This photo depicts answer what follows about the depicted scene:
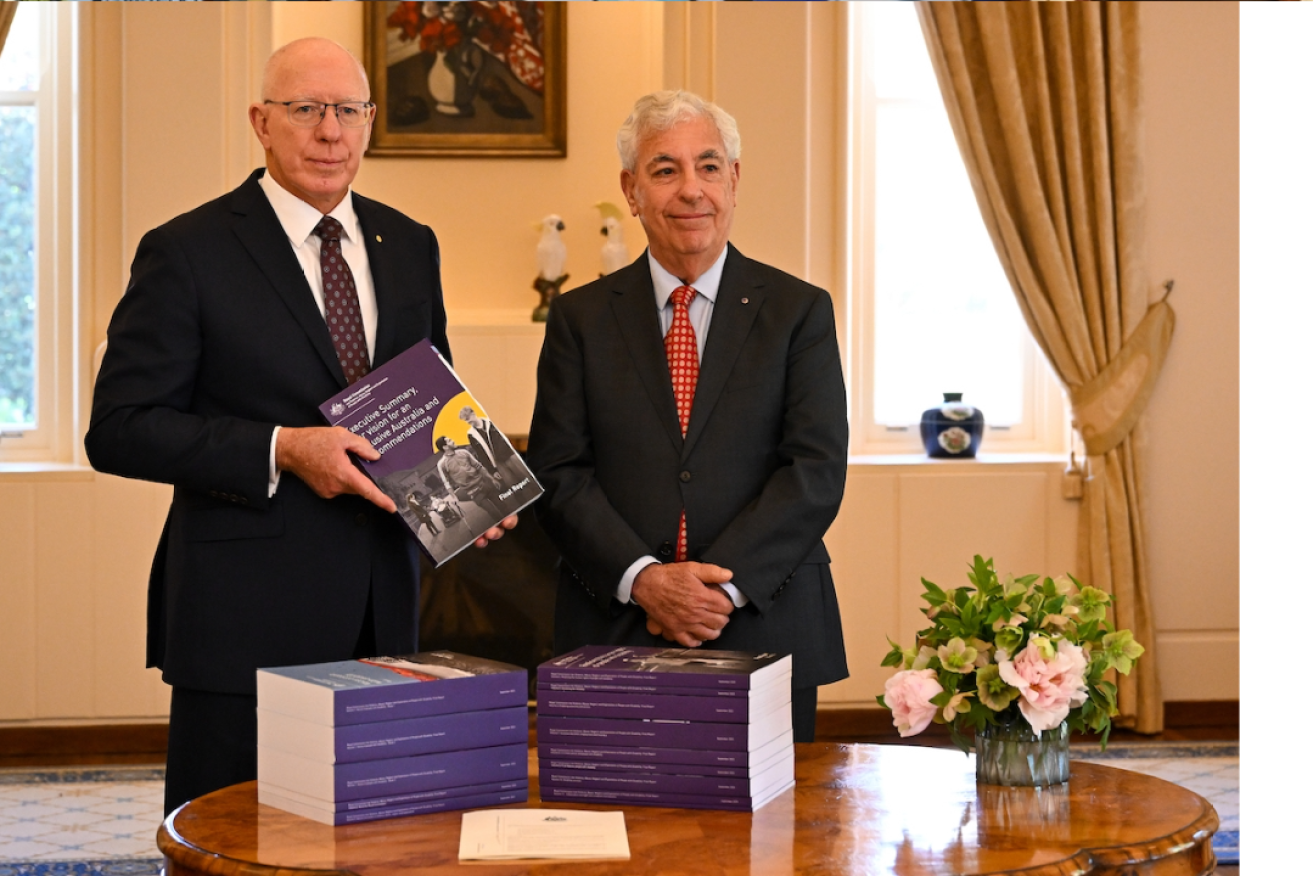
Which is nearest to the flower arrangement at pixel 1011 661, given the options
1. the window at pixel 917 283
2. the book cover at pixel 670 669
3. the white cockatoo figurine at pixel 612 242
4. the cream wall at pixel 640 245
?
the book cover at pixel 670 669

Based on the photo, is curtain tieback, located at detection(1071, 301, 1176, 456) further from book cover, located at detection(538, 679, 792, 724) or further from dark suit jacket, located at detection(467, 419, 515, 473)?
book cover, located at detection(538, 679, 792, 724)

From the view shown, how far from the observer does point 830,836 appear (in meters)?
1.50

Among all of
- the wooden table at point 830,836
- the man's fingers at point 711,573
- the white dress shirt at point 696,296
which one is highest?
the white dress shirt at point 696,296

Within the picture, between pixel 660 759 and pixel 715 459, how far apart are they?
2.30 ft

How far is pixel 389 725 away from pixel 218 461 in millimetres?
641

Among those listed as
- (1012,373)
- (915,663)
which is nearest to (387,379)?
(915,663)

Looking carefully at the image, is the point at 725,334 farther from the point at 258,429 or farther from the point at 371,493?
the point at 258,429

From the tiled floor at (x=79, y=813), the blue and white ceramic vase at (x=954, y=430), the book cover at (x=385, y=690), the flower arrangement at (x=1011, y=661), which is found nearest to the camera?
the book cover at (x=385, y=690)

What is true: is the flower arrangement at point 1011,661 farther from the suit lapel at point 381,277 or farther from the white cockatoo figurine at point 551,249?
the white cockatoo figurine at point 551,249

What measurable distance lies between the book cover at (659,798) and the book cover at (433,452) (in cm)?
46

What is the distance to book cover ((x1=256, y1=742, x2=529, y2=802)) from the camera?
5.06 feet

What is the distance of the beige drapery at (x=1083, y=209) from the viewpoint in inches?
187

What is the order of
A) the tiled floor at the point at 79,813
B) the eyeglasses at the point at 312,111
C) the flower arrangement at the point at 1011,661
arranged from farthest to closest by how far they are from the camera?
the tiled floor at the point at 79,813, the eyeglasses at the point at 312,111, the flower arrangement at the point at 1011,661

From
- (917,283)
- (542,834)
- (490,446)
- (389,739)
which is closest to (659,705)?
(542,834)
